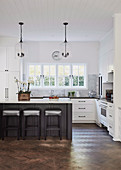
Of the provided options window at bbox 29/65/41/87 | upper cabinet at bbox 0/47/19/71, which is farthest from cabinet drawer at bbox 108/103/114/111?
upper cabinet at bbox 0/47/19/71

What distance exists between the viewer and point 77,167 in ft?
11.0

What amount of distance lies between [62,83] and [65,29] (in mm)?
2519

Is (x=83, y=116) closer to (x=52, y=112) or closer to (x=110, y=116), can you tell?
(x=110, y=116)

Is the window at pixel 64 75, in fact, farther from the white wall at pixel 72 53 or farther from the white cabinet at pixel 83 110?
the white cabinet at pixel 83 110

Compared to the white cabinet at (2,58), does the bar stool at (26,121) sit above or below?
below

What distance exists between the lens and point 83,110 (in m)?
7.48

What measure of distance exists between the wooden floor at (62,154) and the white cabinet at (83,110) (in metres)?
2.01

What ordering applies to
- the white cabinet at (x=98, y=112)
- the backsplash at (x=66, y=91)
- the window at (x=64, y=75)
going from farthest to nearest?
the window at (x=64, y=75)
the backsplash at (x=66, y=91)
the white cabinet at (x=98, y=112)

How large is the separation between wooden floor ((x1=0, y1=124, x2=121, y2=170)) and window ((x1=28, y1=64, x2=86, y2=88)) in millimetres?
3072

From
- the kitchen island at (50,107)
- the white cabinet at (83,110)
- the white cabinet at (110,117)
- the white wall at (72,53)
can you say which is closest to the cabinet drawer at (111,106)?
the white cabinet at (110,117)

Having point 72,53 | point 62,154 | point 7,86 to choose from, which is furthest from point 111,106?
point 7,86

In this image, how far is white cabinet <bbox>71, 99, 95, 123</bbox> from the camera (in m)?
7.47

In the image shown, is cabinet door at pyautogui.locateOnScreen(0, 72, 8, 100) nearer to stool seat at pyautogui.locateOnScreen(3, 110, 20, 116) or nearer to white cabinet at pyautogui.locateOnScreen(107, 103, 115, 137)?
stool seat at pyautogui.locateOnScreen(3, 110, 20, 116)

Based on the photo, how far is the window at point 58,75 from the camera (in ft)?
26.7
